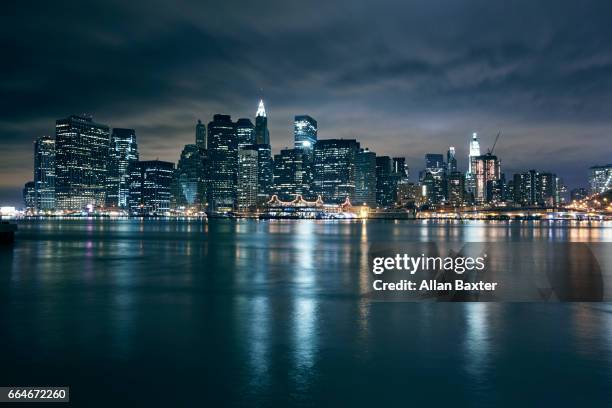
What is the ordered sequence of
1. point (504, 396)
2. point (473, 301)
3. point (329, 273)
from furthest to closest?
point (329, 273)
point (473, 301)
point (504, 396)

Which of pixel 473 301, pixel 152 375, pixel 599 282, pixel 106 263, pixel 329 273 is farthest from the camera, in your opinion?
pixel 106 263

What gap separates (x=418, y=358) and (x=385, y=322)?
15.5ft

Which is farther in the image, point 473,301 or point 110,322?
point 473,301

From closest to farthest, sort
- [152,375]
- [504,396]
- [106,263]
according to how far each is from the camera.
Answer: [504,396], [152,375], [106,263]

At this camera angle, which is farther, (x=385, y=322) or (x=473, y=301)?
(x=473, y=301)

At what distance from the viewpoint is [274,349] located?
15812 millimetres

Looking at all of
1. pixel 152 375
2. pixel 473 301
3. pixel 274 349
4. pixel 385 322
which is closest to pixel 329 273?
pixel 473 301

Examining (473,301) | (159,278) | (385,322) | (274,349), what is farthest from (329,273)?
(274,349)

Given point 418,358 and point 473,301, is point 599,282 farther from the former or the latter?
point 418,358

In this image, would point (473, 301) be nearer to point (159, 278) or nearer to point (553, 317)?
point (553, 317)

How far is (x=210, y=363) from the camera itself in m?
14.3

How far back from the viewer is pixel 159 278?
113 feet

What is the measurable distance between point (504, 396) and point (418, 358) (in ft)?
11.1

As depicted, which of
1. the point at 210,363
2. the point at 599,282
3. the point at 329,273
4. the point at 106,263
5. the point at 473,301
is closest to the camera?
the point at 210,363
